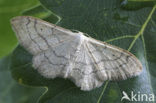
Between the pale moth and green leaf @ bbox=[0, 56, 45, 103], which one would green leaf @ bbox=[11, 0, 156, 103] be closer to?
the pale moth

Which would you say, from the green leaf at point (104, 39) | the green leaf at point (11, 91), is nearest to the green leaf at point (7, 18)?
the green leaf at point (11, 91)

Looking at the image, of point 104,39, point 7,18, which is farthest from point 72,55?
point 7,18

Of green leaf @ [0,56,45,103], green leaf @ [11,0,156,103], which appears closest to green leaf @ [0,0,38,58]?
green leaf @ [0,56,45,103]

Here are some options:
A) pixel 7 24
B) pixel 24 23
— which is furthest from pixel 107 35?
pixel 7 24

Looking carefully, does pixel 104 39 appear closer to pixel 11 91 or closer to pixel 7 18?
pixel 7 18

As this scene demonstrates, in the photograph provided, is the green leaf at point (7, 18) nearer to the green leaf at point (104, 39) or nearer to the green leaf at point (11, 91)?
the green leaf at point (11, 91)

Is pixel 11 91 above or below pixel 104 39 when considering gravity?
below
